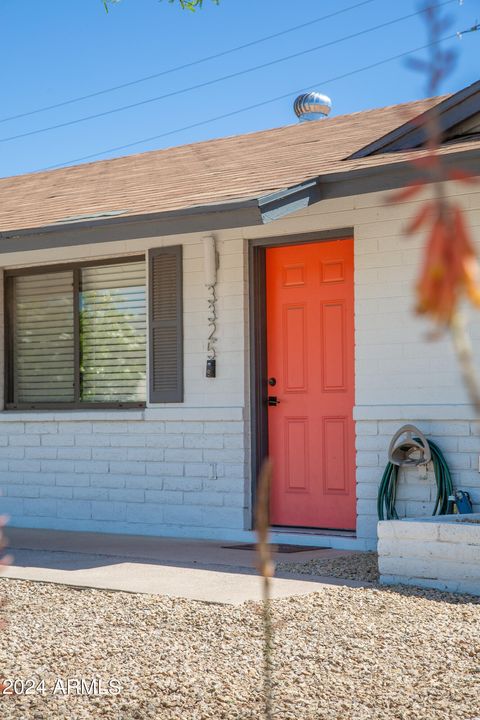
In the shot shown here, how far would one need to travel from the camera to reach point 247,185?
25.2 feet

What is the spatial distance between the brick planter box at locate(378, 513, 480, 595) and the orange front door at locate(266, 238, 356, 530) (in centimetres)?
192

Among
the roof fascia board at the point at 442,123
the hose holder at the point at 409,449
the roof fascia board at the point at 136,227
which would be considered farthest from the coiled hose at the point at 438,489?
the roof fascia board at the point at 442,123

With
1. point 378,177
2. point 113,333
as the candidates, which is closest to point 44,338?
point 113,333

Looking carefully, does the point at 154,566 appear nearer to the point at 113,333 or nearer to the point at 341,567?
the point at 341,567

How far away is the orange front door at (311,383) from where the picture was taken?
7992mm

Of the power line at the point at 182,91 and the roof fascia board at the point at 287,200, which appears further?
the power line at the point at 182,91

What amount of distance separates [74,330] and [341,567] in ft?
12.9

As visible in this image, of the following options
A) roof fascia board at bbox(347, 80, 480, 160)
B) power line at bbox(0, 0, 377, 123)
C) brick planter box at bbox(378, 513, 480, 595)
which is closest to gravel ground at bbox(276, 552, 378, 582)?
brick planter box at bbox(378, 513, 480, 595)

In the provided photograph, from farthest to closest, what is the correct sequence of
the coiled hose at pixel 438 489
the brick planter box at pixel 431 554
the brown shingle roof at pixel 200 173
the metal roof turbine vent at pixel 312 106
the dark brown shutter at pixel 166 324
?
the metal roof turbine vent at pixel 312 106 → the dark brown shutter at pixel 166 324 → the brown shingle roof at pixel 200 173 → the coiled hose at pixel 438 489 → the brick planter box at pixel 431 554

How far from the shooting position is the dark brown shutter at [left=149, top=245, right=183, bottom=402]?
859cm

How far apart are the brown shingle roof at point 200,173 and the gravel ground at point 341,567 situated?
2504 millimetres

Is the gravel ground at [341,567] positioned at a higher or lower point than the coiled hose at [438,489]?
lower

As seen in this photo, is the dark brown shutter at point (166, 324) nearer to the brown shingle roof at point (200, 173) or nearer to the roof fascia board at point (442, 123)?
the brown shingle roof at point (200, 173)

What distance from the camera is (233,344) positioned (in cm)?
827
